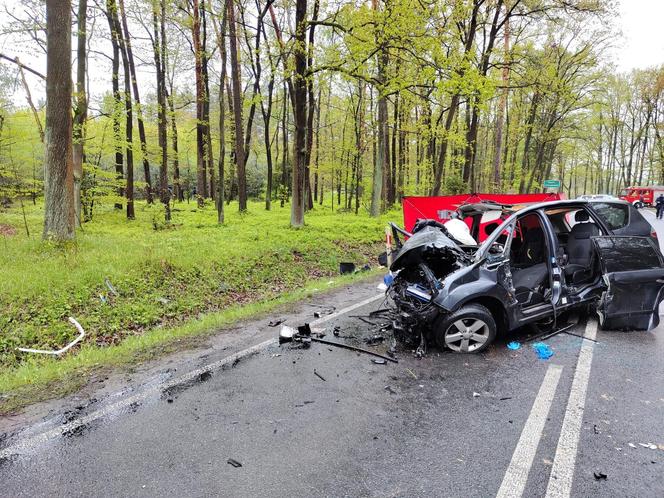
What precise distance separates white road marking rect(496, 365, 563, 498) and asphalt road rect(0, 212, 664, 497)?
1 centimetres

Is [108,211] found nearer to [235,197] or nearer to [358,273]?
[358,273]

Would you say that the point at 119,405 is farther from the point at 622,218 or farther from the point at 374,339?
the point at 622,218

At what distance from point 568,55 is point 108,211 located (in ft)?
96.7

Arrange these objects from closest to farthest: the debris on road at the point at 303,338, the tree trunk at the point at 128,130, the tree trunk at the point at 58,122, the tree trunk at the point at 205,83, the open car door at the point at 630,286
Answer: the debris on road at the point at 303,338 < the open car door at the point at 630,286 < the tree trunk at the point at 58,122 < the tree trunk at the point at 128,130 < the tree trunk at the point at 205,83

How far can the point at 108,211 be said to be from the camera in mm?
17922

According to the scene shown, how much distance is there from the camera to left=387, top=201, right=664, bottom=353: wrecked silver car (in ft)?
14.2

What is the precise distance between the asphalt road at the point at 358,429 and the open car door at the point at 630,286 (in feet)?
1.60

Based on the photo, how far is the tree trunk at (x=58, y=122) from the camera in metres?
7.78

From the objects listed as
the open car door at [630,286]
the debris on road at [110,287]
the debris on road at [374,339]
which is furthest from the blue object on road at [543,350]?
the debris on road at [110,287]

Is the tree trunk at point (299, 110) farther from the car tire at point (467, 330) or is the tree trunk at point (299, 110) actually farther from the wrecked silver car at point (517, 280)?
the car tire at point (467, 330)

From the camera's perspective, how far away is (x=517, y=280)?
5.12m

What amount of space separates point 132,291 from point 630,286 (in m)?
7.85

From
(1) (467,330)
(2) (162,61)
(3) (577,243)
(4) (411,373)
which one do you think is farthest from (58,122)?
(2) (162,61)

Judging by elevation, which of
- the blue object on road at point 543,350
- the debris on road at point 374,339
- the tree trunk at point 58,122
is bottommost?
the debris on road at point 374,339
